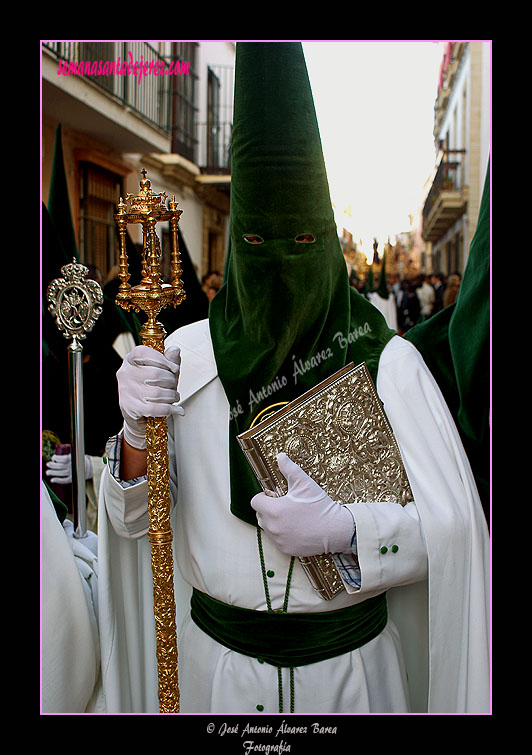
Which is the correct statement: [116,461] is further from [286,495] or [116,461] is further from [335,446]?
[335,446]

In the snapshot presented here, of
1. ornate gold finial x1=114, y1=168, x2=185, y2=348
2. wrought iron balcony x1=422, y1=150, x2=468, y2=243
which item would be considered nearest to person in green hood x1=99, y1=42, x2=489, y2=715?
ornate gold finial x1=114, y1=168, x2=185, y2=348

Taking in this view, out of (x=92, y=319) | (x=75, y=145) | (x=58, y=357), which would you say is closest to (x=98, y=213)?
(x=75, y=145)

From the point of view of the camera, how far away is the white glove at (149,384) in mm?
1652

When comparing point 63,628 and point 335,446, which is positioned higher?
point 335,446

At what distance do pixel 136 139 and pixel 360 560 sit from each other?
9.56 meters

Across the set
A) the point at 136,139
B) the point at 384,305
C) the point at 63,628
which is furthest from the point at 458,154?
the point at 63,628

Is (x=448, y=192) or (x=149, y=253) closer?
(x=149, y=253)

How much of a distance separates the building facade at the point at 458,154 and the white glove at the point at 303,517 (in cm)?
1148

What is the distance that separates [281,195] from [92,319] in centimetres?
82

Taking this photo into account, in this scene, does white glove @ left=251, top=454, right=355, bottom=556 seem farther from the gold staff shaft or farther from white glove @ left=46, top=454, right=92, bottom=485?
white glove @ left=46, top=454, right=92, bottom=485

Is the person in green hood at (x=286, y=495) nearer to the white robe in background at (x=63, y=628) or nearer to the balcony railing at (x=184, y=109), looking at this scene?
the white robe in background at (x=63, y=628)

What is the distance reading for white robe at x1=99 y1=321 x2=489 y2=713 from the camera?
5.90 ft

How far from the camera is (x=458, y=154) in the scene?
21.2 m

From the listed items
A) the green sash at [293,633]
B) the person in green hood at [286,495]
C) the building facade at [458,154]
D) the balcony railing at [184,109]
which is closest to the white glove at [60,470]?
the person in green hood at [286,495]
